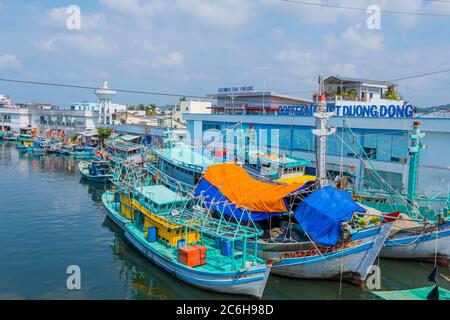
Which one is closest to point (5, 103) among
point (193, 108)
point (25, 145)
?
point (25, 145)

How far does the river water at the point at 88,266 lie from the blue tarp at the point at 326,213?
113 inches

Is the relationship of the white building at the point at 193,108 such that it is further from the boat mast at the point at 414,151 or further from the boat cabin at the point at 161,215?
the boat mast at the point at 414,151

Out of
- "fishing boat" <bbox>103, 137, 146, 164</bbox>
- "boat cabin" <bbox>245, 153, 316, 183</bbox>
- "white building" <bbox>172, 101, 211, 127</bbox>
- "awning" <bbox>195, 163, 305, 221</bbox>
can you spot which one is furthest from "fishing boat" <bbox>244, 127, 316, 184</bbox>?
"white building" <bbox>172, 101, 211, 127</bbox>

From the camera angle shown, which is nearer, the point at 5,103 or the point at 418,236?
the point at 418,236

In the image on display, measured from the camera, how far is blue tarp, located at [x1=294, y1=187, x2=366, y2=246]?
63.2 ft

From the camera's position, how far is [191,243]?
21719 millimetres

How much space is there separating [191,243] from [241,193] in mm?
4143

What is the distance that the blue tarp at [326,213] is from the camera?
19.3 m

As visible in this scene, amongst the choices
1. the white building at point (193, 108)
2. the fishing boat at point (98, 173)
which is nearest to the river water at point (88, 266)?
the fishing boat at point (98, 173)

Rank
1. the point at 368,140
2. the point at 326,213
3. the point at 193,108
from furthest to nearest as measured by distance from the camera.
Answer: the point at 193,108 → the point at 368,140 → the point at 326,213

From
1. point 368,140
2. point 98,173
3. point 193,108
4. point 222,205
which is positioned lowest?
point 98,173

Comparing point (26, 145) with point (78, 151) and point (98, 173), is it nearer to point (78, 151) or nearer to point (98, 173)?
point (78, 151)

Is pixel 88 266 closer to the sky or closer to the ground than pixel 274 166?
closer to the ground
